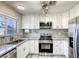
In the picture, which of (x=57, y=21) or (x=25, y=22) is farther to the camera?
(x=25, y=22)

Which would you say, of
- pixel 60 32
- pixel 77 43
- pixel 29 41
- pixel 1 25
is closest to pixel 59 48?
pixel 60 32

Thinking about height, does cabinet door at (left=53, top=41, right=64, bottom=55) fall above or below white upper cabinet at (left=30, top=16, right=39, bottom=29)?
below

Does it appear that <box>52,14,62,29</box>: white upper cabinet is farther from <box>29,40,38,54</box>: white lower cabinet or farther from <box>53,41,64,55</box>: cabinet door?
<box>29,40,38,54</box>: white lower cabinet

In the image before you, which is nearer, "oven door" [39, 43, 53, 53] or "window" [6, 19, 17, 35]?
"window" [6, 19, 17, 35]

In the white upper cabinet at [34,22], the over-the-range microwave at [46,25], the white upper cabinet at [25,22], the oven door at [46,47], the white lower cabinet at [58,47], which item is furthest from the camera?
the white upper cabinet at [25,22]

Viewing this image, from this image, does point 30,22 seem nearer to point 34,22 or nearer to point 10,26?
point 34,22

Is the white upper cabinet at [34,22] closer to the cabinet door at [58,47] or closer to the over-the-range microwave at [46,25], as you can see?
the over-the-range microwave at [46,25]

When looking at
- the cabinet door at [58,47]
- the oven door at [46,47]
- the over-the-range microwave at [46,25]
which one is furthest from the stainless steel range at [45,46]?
the over-the-range microwave at [46,25]

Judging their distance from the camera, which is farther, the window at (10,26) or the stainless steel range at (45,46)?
the stainless steel range at (45,46)

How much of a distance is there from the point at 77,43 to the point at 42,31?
326 centimetres

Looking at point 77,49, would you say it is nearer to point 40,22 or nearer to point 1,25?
point 1,25

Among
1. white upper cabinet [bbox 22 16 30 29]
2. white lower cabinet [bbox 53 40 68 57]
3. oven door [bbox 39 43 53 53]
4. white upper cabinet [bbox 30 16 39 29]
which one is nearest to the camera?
white lower cabinet [bbox 53 40 68 57]

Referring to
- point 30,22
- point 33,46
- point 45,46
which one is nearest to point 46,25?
point 30,22

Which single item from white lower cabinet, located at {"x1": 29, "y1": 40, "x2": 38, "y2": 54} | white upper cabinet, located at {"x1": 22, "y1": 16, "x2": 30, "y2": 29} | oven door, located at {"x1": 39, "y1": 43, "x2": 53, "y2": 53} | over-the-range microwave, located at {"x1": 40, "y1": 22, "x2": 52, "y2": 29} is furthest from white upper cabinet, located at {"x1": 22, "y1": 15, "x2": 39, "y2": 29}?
oven door, located at {"x1": 39, "y1": 43, "x2": 53, "y2": 53}
